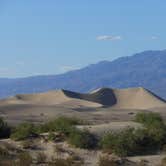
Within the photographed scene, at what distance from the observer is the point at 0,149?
1021 inches

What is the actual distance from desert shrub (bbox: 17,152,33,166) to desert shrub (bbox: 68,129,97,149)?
2.62m

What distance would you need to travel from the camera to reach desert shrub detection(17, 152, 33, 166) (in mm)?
23102

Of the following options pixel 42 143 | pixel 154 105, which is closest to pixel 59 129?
pixel 42 143

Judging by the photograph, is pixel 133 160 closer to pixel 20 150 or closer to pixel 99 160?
pixel 99 160

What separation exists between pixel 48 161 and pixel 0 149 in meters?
2.22

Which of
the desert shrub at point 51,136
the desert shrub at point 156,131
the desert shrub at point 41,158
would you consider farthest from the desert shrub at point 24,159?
the desert shrub at point 156,131

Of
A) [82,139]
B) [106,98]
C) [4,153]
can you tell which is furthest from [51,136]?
[106,98]

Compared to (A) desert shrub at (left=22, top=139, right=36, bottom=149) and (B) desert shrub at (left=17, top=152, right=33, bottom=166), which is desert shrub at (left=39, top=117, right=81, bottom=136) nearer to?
(A) desert shrub at (left=22, top=139, right=36, bottom=149)

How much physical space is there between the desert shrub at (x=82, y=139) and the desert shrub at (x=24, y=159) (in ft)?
8.61

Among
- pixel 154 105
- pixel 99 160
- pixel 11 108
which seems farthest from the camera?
pixel 154 105

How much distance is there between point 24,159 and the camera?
23.6 m

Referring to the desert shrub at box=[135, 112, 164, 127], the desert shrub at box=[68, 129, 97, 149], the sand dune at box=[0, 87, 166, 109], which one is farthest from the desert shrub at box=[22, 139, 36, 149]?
the sand dune at box=[0, 87, 166, 109]

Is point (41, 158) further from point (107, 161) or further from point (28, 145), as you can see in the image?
point (107, 161)

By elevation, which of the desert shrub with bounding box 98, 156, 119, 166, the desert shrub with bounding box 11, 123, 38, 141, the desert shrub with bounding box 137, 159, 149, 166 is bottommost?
the desert shrub with bounding box 137, 159, 149, 166
